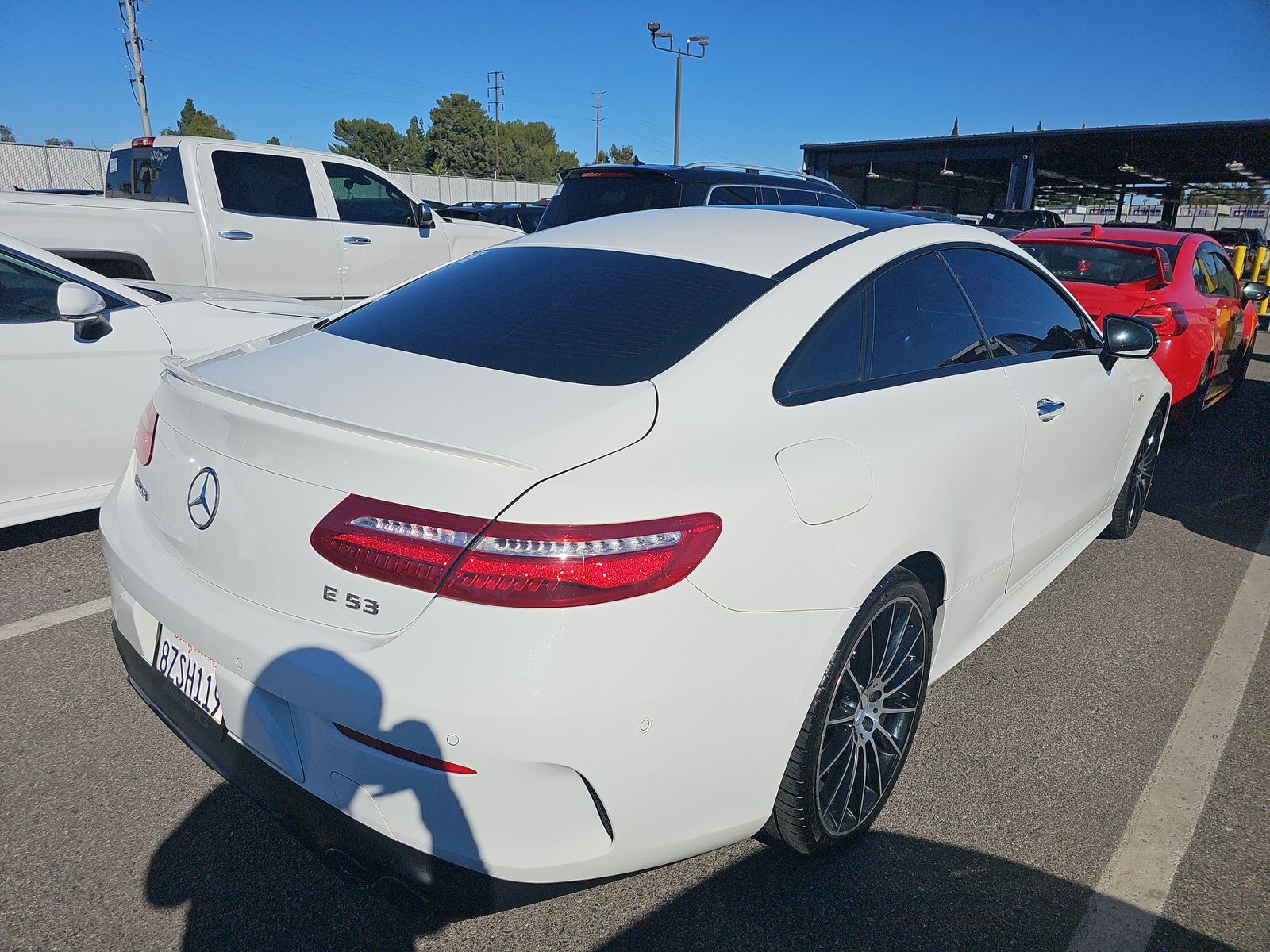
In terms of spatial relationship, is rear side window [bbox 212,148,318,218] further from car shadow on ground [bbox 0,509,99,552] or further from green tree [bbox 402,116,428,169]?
green tree [bbox 402,116,428,169]

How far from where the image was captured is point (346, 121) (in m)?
92.1

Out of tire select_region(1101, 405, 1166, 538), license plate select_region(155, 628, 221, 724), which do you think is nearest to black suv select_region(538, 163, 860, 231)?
tire select_region(1101, 405, 1166, 538)

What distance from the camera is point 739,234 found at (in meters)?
2.67

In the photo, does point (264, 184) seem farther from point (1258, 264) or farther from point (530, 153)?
point (530, 153)

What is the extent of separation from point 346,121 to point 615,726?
335 ft

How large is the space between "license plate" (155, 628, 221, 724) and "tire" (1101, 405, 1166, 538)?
13.6ft

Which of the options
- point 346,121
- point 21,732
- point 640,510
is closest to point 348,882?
point 640,510

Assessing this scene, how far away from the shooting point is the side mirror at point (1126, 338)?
3678mm

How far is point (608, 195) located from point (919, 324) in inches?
Result: 230

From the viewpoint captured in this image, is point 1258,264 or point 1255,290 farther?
point 1258,264

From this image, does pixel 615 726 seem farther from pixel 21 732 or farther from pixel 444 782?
pixel 21 732

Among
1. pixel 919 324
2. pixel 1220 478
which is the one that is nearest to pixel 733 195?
pixel 1220 478

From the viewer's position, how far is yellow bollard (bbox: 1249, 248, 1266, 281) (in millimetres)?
14836

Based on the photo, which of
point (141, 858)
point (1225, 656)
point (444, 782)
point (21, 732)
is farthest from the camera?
point (1225, 656)
